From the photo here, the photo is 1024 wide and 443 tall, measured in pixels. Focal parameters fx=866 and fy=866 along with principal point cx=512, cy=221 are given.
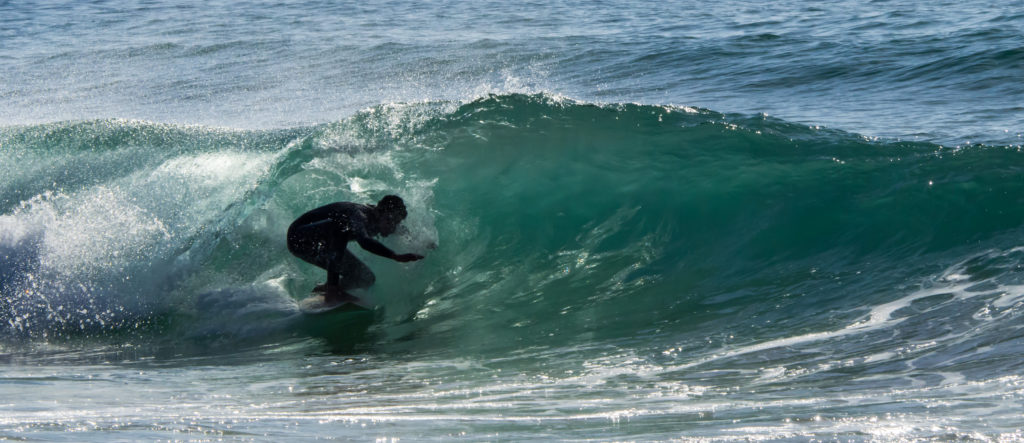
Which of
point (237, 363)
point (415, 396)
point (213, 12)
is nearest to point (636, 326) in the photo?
point (415, 396)

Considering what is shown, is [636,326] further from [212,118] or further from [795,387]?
[212,118]

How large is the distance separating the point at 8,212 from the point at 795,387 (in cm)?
886

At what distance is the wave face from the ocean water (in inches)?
1.2

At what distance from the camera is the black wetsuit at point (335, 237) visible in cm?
657

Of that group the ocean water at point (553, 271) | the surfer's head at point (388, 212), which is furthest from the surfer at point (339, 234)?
the ocean water at point (553, 271)

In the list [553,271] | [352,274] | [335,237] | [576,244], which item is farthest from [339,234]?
[576,244]

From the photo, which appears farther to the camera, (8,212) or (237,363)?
(8,212)

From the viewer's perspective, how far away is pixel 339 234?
658cm

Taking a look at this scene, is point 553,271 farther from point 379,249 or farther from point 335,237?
point 335,237

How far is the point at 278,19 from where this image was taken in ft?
90.8

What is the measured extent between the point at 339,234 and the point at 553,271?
191cm

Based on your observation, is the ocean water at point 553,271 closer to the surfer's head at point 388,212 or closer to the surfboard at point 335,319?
the surfboard at point 335,319

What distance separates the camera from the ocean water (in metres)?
3.97

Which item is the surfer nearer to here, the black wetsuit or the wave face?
the black wetsuit
